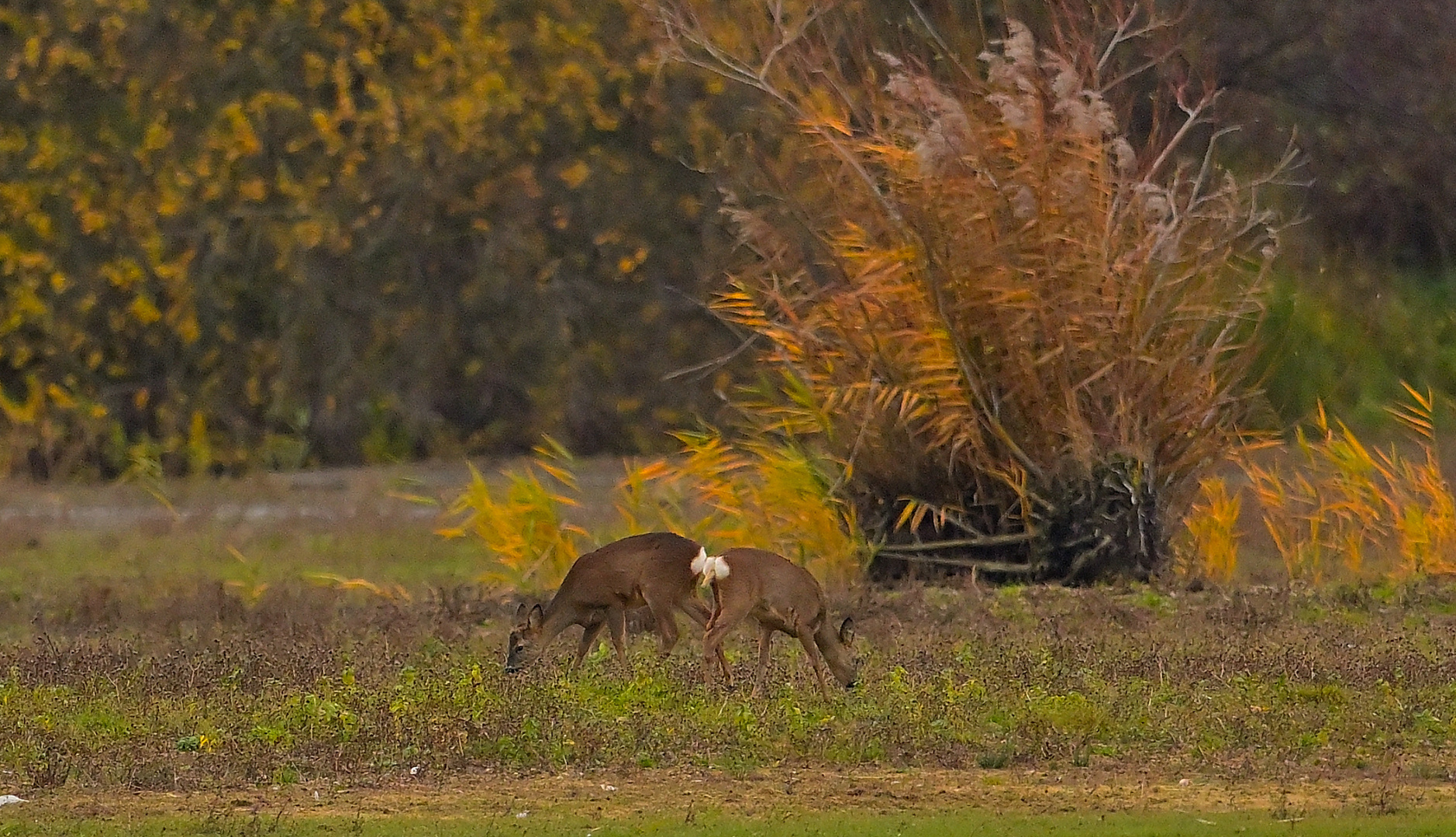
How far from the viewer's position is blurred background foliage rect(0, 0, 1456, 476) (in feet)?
63.3

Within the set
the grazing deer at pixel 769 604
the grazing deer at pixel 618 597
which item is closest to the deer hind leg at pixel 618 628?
the grazing deer at pixel 618 597

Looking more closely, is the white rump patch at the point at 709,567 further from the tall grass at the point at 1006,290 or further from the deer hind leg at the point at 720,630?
the tall grass at the point at 1006,290

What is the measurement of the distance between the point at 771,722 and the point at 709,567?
3.42 ft

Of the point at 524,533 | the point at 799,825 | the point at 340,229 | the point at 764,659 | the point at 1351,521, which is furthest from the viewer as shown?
the point at 340,229

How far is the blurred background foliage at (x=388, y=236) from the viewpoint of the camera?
63.3ft

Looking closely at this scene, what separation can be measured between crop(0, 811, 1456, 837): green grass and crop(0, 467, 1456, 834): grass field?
0.02 m

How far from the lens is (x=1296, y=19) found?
71.5ft

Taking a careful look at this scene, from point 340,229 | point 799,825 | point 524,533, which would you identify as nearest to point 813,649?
point 799,825

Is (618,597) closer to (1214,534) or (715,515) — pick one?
(715,515)

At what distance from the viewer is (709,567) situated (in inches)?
358

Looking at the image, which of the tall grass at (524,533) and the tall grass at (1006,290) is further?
the tall grass at (524,533)

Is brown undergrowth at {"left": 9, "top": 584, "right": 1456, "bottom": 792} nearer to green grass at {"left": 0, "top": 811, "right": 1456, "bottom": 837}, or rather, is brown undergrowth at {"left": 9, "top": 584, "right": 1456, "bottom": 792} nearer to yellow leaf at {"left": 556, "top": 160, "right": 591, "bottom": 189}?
green grass at {"left": 0, "top": 811, "right": 1456, "bottom": 837}

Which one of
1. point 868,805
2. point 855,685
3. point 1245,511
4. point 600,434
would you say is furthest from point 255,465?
point 868,805

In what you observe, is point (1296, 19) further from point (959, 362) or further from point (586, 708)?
point (586, 708)
